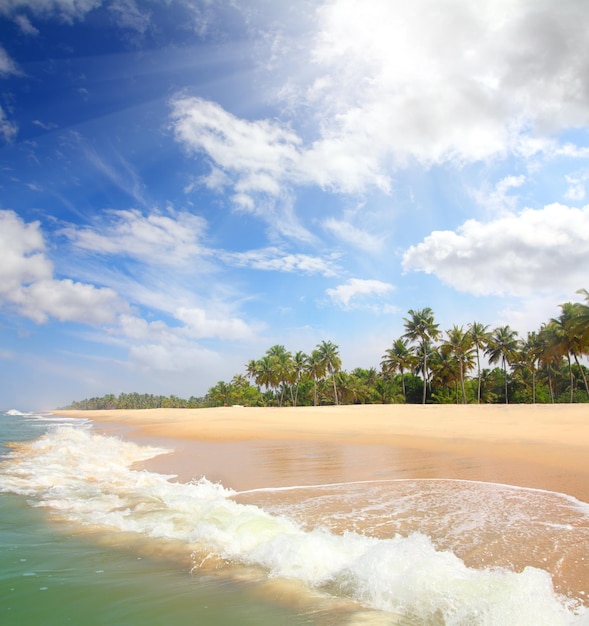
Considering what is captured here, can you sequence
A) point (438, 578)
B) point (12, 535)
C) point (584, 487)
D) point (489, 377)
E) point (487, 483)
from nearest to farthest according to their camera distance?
point (438, 578) < point (12, 535) < point (584, 487) < point (487, 483) < point (489, 377)

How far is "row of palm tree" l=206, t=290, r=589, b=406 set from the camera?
55.2 meters

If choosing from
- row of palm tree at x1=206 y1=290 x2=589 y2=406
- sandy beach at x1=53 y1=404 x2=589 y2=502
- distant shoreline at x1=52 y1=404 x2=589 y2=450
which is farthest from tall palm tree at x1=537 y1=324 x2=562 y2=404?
sandy beach at x1=53 y1=404 x2=589 y2=502

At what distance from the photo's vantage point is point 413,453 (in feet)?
44.3

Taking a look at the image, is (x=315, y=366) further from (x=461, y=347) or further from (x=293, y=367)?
(x=461, y=347)

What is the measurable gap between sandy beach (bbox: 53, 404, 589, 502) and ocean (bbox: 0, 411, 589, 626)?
57.5 inches

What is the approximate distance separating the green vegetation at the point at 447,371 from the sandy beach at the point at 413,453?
2951 centimetres

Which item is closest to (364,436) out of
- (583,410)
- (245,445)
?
(245,445)

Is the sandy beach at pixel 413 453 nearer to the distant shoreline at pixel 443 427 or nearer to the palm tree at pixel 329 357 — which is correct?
the distant shoreline at pixel 443 427

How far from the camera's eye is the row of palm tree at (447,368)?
55188 millimetres

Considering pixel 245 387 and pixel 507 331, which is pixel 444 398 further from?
pixel 245 387

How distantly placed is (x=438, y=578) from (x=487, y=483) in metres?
5.23

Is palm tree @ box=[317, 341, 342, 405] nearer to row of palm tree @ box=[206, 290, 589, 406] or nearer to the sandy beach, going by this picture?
row of palm tree @ box=[206, 290, 589, 406]

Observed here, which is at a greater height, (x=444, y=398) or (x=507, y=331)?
(x=507, y=331)

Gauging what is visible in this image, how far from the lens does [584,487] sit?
25.3ft
